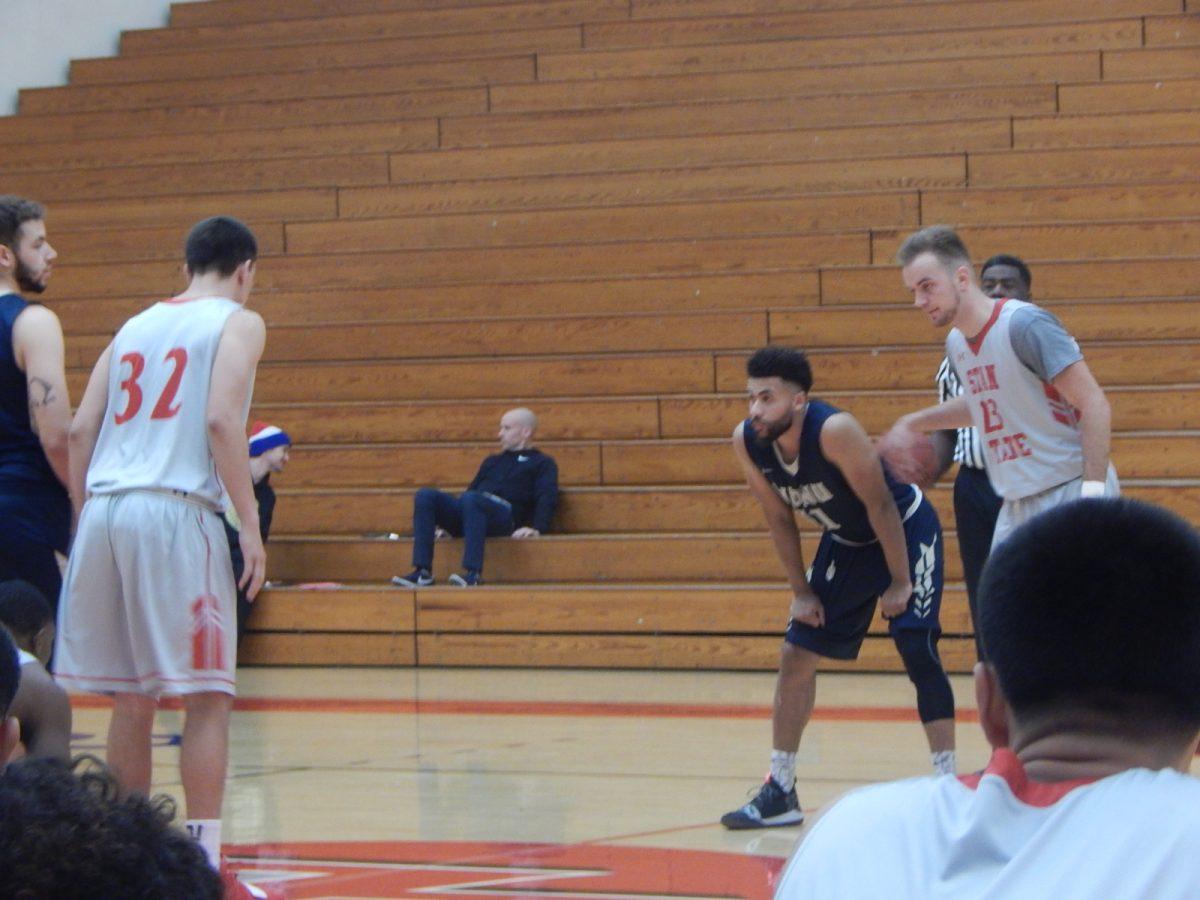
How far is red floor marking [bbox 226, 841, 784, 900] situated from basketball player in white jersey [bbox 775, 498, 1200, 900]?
259 centimetres

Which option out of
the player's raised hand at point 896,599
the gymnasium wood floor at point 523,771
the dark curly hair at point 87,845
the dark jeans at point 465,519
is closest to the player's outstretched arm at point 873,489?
the player's raised hand at point 896,599

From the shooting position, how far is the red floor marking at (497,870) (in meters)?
Result: 3.90

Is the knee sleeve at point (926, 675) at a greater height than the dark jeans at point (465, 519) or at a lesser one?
lesser

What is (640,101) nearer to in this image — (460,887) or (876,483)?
(876,483)

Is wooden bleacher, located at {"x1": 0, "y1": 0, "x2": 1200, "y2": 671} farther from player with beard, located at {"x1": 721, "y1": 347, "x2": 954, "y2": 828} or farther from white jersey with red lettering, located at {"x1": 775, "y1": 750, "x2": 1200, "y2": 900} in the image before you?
white jersey with red lettering, located at {"x1": 775, "y1": 750, "x2": 1200, "y2": 900}

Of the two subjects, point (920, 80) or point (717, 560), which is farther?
point (920, 80)

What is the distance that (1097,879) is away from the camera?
1237mm

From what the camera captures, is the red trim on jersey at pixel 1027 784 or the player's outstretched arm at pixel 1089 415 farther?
the player's outstretched arm at pixel 1089 415

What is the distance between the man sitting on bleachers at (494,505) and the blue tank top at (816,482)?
3.90 meters

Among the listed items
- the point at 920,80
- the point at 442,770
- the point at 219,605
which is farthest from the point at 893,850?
the point at 920,80

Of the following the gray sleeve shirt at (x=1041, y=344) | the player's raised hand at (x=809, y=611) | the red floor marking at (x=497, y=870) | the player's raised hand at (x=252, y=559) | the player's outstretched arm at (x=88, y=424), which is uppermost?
the gray sleeve shirt at (x=1041, y=344)

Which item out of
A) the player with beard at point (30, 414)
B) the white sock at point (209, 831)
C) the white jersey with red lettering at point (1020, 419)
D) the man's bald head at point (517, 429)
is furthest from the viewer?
the man's bald head at point (517, 429)

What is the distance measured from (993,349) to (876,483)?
1.66 ft

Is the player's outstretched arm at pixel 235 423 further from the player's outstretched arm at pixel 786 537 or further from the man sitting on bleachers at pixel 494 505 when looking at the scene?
the man sitting on bleachers at pixel 494 505
